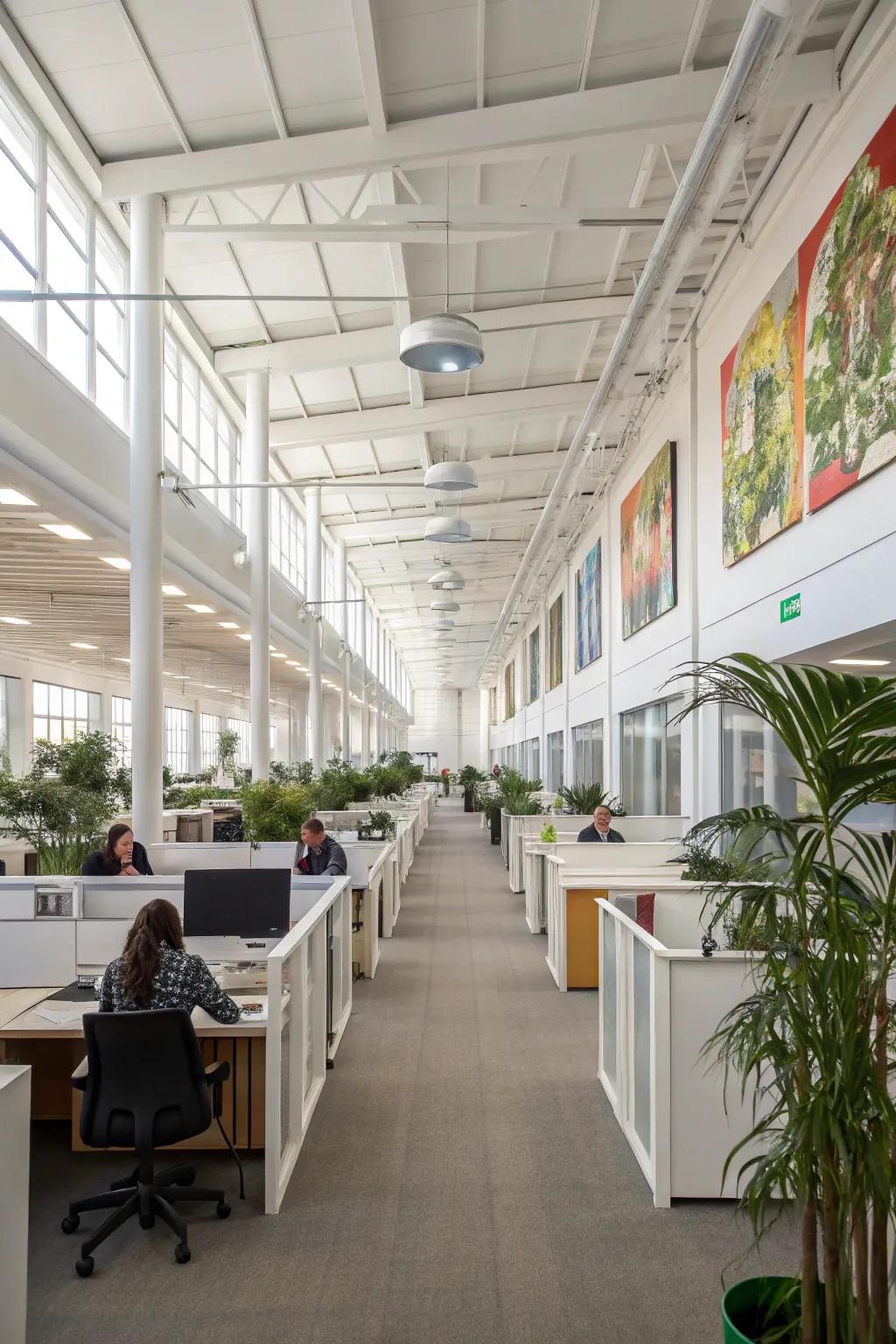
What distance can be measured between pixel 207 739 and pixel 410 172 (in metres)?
27.7

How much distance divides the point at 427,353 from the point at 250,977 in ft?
14.4

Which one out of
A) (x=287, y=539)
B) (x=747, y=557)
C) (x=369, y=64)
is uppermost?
(x=369, y=64)

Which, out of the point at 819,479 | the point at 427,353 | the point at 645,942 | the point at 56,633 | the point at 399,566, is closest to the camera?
the point at 645,942

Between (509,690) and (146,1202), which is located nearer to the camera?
(146,1202)

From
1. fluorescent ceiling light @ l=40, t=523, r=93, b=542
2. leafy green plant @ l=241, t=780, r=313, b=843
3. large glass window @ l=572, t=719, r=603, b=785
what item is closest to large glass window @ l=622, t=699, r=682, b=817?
large glass window @ l=572, t=719, r=603, b=785

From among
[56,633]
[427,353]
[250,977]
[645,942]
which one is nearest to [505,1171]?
[645,942]

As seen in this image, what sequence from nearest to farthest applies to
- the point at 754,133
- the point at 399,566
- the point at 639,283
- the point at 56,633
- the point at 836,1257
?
the point at 836,1257, the point at 754,133, the point at 639,283, the point at 56,633, the point at 399,566

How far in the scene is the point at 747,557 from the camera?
27.0 feet

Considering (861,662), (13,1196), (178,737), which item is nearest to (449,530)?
(861,662)

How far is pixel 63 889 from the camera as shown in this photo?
17.6 ft

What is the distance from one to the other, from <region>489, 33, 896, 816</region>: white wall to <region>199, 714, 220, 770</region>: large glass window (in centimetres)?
2118

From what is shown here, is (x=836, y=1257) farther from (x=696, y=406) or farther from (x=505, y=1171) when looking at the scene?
(x=696, y=406)

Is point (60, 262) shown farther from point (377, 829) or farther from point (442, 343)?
point (377, 829)

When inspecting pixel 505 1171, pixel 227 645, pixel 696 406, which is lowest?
pixel 505 1171
